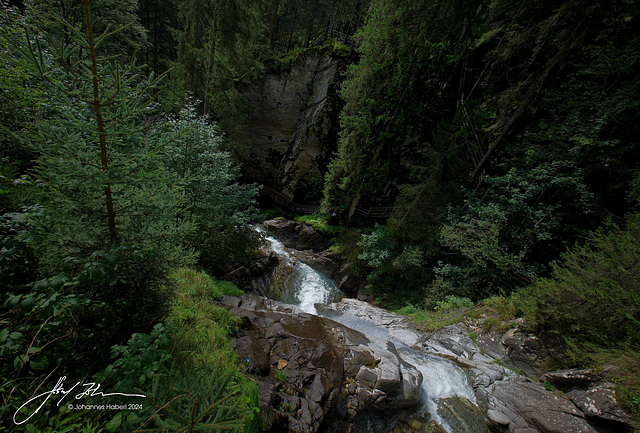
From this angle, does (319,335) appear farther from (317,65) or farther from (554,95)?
(317,65)

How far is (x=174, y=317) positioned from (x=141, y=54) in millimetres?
23781

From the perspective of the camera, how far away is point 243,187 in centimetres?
740

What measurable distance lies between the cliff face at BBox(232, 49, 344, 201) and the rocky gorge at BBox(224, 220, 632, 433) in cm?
1269

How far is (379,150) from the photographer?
11203 mm

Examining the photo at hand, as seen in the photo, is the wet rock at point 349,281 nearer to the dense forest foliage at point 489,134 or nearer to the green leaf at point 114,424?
the dense forest foliage at point 489,134

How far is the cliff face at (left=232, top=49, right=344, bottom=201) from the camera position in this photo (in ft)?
51.3

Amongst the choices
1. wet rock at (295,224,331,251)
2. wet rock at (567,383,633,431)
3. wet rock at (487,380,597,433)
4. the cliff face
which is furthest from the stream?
the cliff face

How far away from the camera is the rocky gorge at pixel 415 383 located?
11.2 ft

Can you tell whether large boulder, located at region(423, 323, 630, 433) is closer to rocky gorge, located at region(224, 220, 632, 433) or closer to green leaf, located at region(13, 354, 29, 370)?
rocky gorge, located at region(224, 220, 632, 433)

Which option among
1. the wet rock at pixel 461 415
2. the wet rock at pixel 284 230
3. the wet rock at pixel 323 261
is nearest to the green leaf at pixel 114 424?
the wet rock at pixel 461 415

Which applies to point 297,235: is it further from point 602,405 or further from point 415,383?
point 602,405

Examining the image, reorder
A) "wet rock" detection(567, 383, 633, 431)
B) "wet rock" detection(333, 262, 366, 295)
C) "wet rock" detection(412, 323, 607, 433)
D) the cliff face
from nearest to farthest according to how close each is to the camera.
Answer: "wet rock" detection(567, 383, 633, 431) < "wet rock" detection(412, 323, 607, 433) < "wet rock" detection(333, 262, 366, 295) < the cliff face

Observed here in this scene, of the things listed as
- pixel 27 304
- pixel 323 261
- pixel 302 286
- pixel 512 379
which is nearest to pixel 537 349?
pixel 512 379

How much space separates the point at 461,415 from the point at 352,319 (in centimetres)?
363
